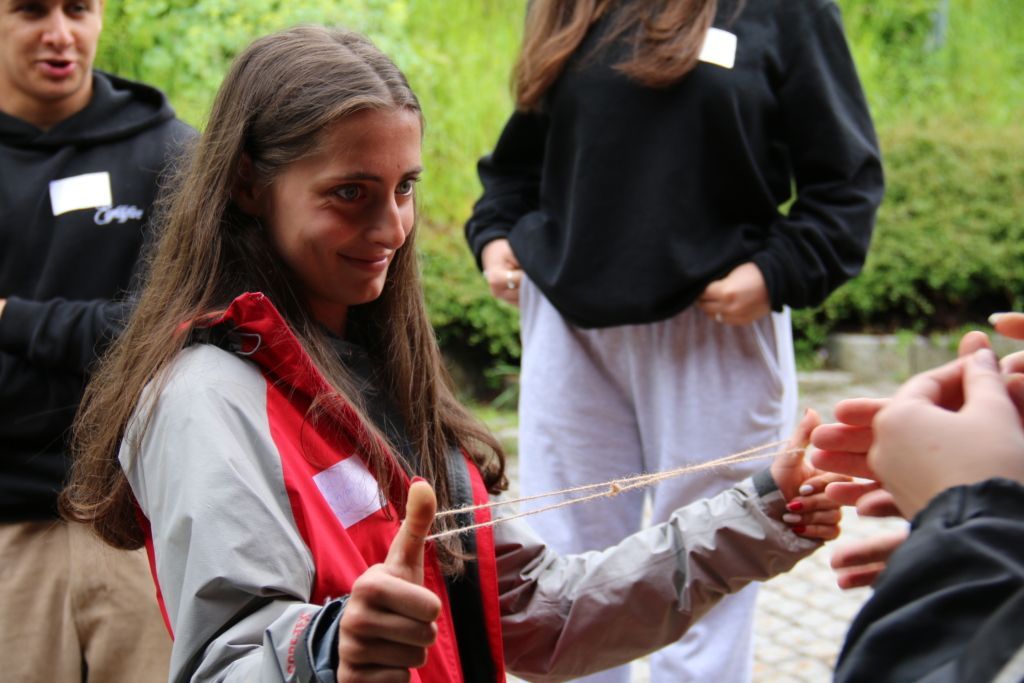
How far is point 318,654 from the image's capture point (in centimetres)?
124

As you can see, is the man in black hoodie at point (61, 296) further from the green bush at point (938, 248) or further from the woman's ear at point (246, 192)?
the green bush at point (938, 248)

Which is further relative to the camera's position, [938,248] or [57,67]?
[938,248]

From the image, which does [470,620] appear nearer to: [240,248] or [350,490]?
[350,490]

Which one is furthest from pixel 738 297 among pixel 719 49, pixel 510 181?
pixel 510 181

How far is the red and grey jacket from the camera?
1.35 m

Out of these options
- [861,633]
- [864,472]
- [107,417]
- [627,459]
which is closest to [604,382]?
[627,459]

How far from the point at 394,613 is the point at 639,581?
0.76m

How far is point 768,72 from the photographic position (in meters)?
2.55

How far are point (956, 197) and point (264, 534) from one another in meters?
6.77

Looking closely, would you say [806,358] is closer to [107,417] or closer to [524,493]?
[524,493]

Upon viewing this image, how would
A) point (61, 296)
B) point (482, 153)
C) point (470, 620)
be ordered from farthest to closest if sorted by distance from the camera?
point (482, 153), point (61, 296), point (470, 620)

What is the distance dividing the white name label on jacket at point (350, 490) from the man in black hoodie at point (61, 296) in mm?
855

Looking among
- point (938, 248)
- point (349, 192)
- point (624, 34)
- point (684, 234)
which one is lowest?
point (938, 248)

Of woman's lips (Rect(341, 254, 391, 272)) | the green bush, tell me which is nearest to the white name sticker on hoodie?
woman's lips (Rect(341, 254, 391, 272))
